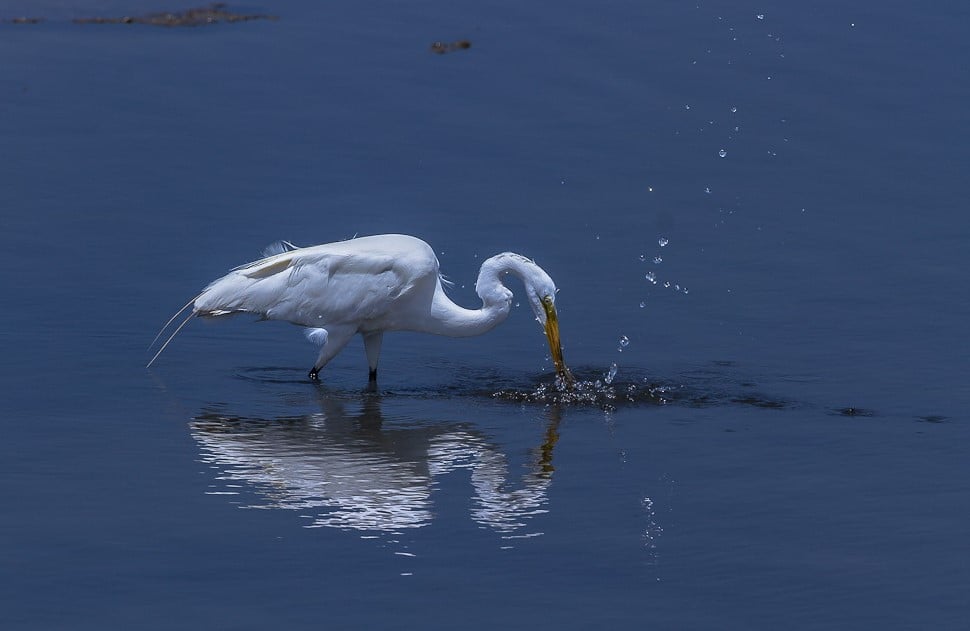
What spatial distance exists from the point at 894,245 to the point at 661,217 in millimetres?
2099

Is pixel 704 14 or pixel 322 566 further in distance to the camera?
pixel 704 14

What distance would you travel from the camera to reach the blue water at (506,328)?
8.55m

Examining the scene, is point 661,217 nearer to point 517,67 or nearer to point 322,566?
point 517,67

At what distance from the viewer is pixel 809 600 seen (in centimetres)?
823

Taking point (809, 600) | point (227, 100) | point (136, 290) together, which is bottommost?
point (809, 600)

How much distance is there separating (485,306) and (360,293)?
92 centimetres

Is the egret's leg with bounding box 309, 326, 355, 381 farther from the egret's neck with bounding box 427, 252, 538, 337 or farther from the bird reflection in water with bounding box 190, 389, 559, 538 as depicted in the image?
the bird reflection in water with bounding box 190, 389, 559, 538

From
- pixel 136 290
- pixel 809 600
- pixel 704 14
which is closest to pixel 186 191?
pixel 136 290

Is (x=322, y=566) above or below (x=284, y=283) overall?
below

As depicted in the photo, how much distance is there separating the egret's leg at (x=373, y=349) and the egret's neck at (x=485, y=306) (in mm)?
398

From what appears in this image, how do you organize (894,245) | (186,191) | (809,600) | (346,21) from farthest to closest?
(346,21)
(186,191)
(894,245)
(809,600)

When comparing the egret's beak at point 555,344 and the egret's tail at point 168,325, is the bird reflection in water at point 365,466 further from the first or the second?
the egret's tail at point 168,325

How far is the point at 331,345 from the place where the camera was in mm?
12938

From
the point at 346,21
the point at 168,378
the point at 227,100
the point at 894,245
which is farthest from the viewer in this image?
the point at 346,21
